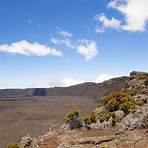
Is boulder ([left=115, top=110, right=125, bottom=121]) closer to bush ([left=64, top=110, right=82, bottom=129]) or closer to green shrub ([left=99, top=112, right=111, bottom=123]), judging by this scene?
green shrub ([left=99, top=112, right=111, bottom=123])

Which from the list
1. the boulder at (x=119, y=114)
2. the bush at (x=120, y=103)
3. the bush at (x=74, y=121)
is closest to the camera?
the boulder at (x=119, y=114)

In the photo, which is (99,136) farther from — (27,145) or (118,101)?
(118,101)

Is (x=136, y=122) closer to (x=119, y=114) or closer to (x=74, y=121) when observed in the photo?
(x=119, y=114)

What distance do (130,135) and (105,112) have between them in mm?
5551

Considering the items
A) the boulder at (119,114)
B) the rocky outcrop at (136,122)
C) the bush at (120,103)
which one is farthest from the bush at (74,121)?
the rocky outcrop at (136,122)

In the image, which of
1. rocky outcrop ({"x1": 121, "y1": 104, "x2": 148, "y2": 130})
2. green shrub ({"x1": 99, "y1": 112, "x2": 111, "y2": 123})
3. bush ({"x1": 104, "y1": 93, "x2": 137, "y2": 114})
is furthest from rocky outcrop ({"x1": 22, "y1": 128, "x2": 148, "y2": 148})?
bush ({"x1": 104, "y1": 93, "x2": 137, "y2": 114})

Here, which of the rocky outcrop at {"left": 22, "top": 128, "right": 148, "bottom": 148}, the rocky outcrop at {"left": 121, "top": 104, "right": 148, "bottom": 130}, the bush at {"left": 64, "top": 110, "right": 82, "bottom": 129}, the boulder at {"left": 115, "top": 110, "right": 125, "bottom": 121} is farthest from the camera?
the bush at {"left": 64, "top": 110, "right": 82, "bottom": 129}

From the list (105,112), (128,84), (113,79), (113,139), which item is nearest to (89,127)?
(105,112)

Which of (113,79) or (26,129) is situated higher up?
(113,79)

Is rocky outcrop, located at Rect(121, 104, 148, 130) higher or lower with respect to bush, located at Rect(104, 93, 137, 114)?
lower

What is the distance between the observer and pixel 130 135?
1805 cm

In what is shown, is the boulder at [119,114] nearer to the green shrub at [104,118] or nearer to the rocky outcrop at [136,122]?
the green shrub at [104,118]

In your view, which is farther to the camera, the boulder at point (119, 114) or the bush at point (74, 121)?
the bush at point (74, 121)

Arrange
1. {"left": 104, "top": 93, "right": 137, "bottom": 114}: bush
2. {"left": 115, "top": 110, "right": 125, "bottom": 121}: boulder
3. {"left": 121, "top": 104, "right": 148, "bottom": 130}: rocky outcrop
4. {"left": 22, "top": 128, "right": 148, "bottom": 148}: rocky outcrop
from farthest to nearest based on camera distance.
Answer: {"left": 104, "top": 93, "right": 137, "bottom": 114}: bush
{"left": 115, "top": 110, "right": 125, "bottom": 121}: boulder
{"left": 121, "top": 104, "right": 148, "bottom": 130}: rocky outcrop
{"left": 22, "top": 128, "right": 148, "bottom": 148}: rocky outcrop
